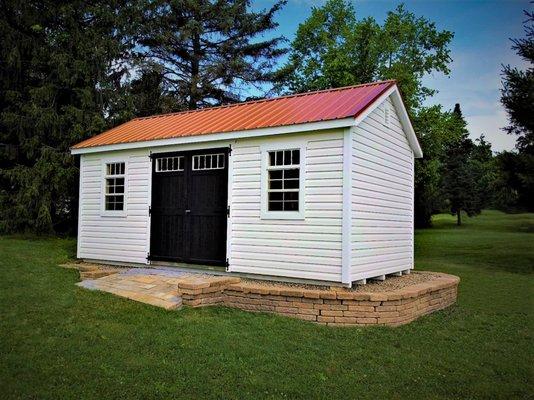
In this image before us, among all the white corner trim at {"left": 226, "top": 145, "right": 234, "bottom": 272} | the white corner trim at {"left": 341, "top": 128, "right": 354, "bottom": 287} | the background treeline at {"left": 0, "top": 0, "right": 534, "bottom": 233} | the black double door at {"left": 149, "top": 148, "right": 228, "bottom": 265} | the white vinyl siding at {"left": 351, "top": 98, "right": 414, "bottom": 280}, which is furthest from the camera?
the background treeline at {"left": 0, "top": 0, "right": 534, "bottom": 233}

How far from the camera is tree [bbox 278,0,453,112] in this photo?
76.8 feet

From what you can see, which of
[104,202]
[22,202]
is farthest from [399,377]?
[22,202]

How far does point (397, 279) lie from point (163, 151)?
567cm

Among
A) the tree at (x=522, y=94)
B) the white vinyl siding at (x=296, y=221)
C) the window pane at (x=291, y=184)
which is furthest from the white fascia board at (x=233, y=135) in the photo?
the tree at (x=522, y=94)

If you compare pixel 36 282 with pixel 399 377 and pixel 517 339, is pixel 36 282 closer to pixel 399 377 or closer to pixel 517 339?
pixel 399 377

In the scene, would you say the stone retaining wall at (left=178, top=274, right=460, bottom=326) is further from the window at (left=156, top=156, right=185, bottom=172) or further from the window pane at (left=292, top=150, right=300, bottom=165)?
the window at (left=156, top=156, right=185, bottom=172)

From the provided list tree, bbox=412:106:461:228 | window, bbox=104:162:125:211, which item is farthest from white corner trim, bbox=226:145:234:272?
tree, bbox=412:106:461:228

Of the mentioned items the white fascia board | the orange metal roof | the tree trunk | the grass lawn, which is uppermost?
the tree trunk

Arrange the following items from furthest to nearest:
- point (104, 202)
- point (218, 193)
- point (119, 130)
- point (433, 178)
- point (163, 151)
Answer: point (433, 178) → point (119, 130) → point (104, 202) → point (163, 151) → point (218, 193)

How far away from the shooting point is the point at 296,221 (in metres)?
8.42

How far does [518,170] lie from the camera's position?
1648cm

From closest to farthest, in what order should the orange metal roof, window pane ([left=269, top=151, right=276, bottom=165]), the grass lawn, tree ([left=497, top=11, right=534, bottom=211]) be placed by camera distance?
the grass lawn → the orange metal roof → window pane ([left=269, top=151, right=276, bottom=165]) → tree ([left=497, top=11, right=534, bottom=211])

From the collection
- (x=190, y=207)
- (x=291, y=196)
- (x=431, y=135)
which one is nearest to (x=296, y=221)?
(x=291, y=196)

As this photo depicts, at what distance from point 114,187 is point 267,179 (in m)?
4.45
